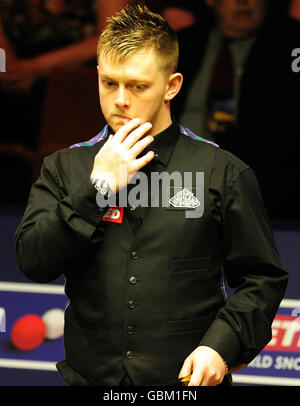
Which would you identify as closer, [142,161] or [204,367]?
[204,367]

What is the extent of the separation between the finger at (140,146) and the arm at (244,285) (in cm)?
28

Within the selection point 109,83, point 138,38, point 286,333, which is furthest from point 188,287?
point 286,333

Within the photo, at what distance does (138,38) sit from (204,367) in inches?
36.4

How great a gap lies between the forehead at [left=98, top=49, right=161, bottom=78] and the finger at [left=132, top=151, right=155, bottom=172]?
0.22 meters

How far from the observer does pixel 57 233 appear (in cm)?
177

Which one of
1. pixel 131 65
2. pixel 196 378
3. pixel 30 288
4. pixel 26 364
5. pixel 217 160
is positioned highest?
pixel 131 65

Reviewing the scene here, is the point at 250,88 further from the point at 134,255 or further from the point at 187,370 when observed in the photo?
the point at 187,370

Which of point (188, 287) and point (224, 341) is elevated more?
point (188, 287)

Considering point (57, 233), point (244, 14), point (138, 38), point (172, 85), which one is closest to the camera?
point (57, 233)

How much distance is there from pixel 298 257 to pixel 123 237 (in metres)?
1.62

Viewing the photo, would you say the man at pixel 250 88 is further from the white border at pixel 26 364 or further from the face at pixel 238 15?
the white border at pixel 26 364

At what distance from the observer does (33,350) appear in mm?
3404
